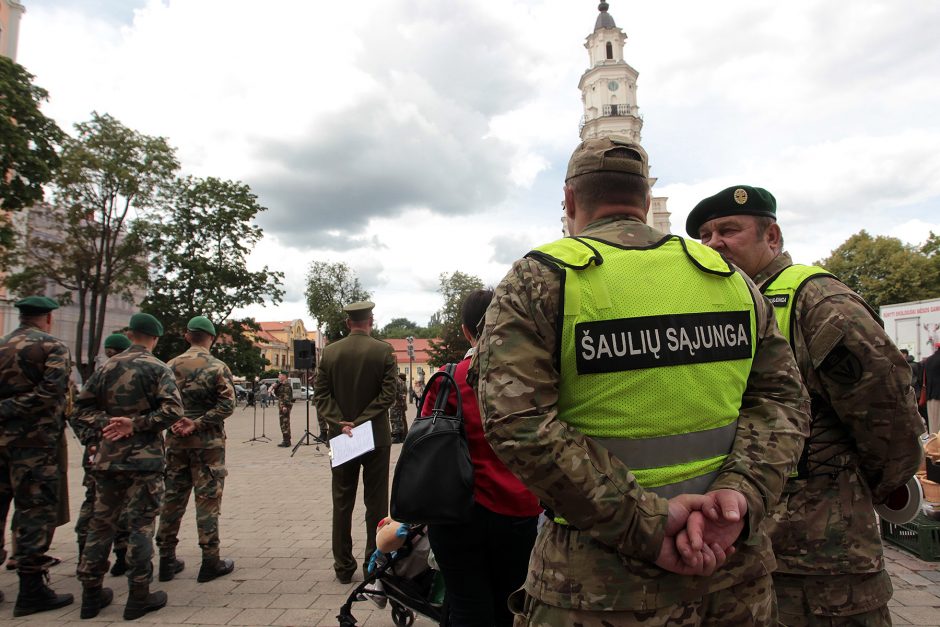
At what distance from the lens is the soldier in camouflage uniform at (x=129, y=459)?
4098mm

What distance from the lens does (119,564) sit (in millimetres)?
5012

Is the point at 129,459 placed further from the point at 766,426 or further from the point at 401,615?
the point at 766,426

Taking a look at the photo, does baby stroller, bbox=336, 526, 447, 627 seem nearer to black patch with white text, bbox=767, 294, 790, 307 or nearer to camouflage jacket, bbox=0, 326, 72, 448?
black patch with white text, bbox=767, 294, 790, 307

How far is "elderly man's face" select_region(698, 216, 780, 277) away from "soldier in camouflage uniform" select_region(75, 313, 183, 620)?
3.98 m

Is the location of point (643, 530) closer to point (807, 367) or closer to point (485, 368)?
point (485, 368)

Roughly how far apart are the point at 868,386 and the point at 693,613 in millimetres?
1253

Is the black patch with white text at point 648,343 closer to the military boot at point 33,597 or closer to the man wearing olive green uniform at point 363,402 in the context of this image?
the man wearing olive green uniform at point 363,402

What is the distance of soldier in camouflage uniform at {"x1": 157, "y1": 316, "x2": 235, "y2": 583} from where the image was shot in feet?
16.1

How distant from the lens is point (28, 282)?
25469 millimetres

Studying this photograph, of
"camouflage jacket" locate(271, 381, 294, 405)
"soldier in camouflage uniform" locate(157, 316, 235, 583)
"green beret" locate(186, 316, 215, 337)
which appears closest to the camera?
"soldier in camouflage uniform" locate(157, 316, 235, 583)

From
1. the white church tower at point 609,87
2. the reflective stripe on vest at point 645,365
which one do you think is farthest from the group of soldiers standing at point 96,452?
the white church tower at point 609,87

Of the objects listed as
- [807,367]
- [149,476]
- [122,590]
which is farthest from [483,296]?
[122,590]

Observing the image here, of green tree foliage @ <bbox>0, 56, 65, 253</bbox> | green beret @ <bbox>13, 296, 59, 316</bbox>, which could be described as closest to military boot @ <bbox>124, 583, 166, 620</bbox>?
green beret @ <bbox>13, 296, 59, 316</bbox>

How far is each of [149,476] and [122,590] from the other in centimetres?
114
